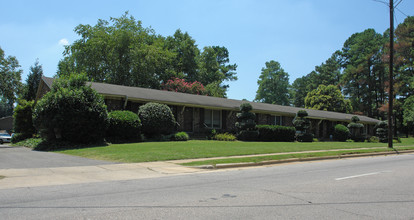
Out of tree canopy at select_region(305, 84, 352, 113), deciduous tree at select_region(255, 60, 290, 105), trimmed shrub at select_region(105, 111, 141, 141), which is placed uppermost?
deciduous tree at select_region(255, 60, 290, 105)

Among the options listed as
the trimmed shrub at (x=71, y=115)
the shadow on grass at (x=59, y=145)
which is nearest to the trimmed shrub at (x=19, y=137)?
the trimmed shrub at (x=71, y=115)

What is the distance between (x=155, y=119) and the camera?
21.0 m

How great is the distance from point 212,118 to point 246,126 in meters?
3.19

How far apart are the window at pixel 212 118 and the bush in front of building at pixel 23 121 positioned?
46.6 feet

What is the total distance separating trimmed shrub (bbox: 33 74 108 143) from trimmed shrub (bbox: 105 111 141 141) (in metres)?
0.88

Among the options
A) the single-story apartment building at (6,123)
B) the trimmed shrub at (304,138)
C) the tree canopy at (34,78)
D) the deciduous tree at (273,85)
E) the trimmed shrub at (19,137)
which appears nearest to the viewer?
the trimmed shrub at (19,137)

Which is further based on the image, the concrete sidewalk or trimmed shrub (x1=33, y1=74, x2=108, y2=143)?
trimmed shrub (x1=33, y1=74, x2=108, y2=143)

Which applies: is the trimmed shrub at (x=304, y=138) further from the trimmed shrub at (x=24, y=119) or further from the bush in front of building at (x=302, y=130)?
the trimmed shrub at (x=24, y=119)

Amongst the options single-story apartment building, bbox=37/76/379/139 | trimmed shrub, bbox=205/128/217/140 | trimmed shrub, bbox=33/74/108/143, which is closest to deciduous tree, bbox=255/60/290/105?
single-story apartment building, bbox=37/76/379/139

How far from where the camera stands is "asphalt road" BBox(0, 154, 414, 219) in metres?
5.09

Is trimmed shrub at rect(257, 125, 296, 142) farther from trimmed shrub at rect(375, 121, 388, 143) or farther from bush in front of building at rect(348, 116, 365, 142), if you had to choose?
trimmed shrub at rect(375, 121, 388, 143)

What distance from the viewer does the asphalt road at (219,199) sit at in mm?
5090

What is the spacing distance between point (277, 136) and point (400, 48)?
34.1 meters

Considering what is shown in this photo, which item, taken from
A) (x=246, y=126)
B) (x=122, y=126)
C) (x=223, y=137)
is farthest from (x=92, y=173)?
(x=246, y=126)
